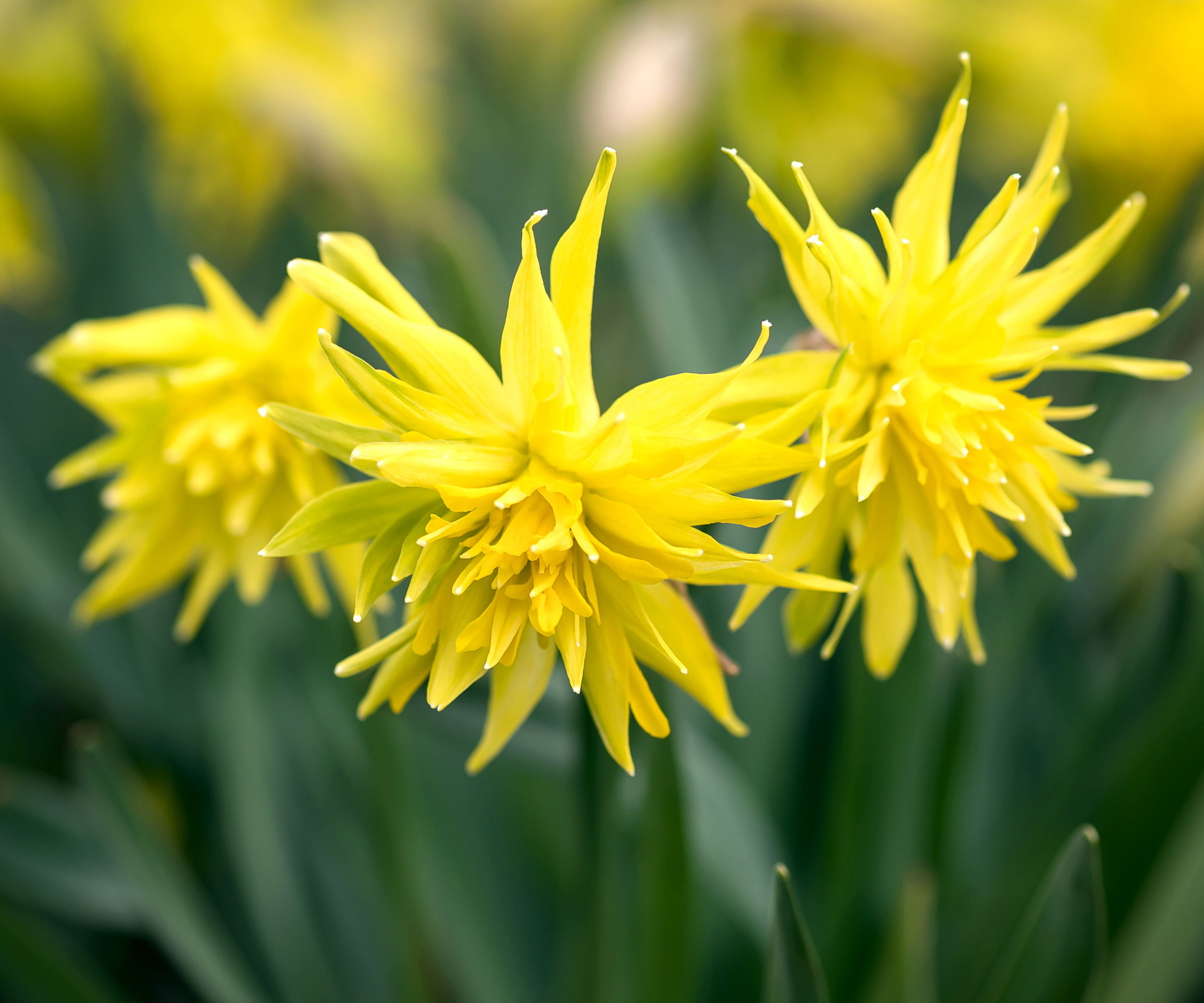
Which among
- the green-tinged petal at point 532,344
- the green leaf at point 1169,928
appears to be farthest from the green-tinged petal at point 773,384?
the green leaf at point 1169,928

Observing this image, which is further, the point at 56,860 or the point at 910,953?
the point at 56,860

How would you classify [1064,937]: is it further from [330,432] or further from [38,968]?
[38,968]

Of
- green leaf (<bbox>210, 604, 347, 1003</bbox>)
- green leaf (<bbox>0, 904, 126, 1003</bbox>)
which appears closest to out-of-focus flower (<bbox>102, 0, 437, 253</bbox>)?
green leaf (<bbox>210, 604, 347, 1003</bbox>)

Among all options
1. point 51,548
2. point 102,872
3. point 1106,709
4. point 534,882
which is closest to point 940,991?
point 1106,709

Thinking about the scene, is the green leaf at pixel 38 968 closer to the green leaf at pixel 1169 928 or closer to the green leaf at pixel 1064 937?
the green leaf at pixel 1064 937

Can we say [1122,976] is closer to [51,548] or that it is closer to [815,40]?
[51,548]

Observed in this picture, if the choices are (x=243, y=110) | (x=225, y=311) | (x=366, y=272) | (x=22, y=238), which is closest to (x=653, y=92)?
(x=243, y=110)
